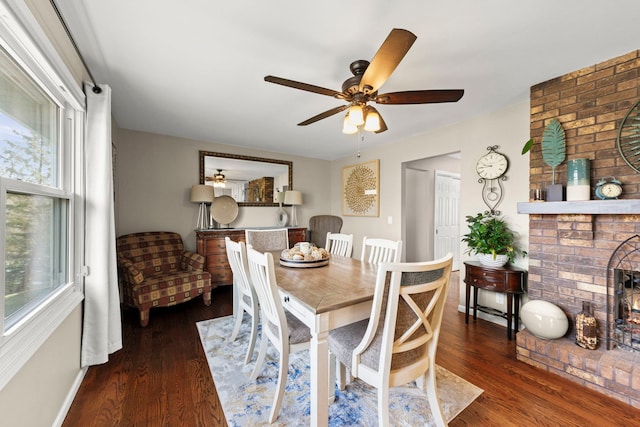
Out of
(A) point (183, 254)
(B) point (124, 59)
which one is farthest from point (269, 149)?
(B) point (124, 59)

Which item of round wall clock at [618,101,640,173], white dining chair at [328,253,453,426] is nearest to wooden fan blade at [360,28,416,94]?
white dining chair at [328,253,453,426]

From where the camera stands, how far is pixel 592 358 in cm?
176

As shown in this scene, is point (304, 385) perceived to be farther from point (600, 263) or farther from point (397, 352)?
point (600, 263)

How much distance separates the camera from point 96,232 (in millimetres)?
1899

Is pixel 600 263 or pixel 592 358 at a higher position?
pixel 600 263

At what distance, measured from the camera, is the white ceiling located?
1.41 meters

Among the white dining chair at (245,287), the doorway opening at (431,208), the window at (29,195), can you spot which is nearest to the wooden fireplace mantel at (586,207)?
the doorway opening at (431,208)

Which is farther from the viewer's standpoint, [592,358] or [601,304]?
[601,304]

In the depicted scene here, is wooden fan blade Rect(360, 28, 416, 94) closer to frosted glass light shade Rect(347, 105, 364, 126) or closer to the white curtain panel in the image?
frosted glass light shade Rect(347, 105, 364, 126)

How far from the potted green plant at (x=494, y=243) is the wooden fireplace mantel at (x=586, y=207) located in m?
0.41

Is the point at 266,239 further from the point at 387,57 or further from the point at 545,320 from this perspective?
the point at 545,320

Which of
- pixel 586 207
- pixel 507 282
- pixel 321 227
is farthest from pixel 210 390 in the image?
pixel 321 227

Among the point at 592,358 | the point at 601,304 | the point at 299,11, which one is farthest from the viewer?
the point at 601,304

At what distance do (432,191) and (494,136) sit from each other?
2136 mm
